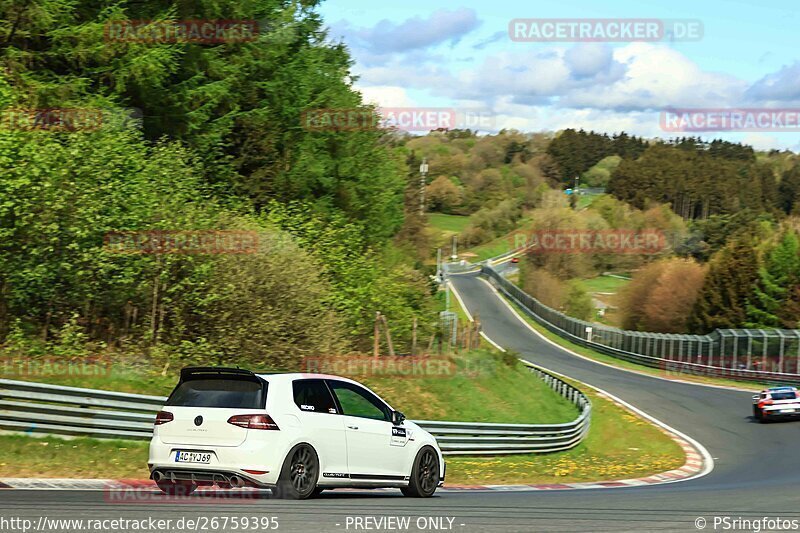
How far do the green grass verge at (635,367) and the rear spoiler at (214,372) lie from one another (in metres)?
41.7

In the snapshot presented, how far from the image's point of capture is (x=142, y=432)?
1647cm

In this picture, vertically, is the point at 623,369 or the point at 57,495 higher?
the point at 57,495

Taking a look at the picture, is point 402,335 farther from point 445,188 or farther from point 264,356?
point 445,188

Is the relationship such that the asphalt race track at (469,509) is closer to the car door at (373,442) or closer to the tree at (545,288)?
the car door at (373,442)

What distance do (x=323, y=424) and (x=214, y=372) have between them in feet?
4.71

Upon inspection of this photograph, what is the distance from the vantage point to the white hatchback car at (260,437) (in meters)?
10.5

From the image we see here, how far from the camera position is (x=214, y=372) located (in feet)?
36.4

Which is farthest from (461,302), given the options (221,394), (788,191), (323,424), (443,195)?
(788,191)

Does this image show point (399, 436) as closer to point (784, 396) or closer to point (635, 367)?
point (784, 396)

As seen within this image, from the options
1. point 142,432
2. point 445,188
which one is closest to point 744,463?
point 142,432

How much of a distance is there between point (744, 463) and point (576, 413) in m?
9.65

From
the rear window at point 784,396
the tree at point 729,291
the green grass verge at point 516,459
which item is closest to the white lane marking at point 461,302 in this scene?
the tree at point 729,291

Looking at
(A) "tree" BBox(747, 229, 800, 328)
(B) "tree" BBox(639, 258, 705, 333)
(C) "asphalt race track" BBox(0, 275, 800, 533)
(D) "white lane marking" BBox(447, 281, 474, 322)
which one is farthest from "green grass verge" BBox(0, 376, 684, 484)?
(D) "white lane marking" BBox(447, 281, 474, 322)

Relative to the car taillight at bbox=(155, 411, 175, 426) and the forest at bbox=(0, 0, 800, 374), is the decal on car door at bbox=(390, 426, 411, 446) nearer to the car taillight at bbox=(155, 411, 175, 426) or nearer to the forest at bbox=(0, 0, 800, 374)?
the car taillight at bbox=(155, 411, 175, 426)
